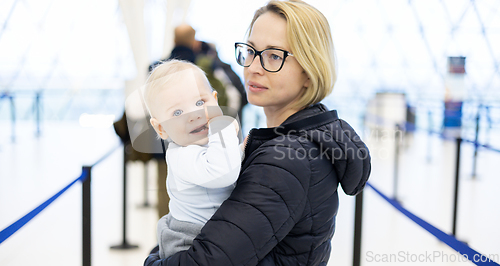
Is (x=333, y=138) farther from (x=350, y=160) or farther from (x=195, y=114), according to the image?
(x=195, y=114)

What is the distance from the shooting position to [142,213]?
3693mm

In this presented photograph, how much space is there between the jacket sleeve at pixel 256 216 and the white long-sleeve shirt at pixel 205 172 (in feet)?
0.19

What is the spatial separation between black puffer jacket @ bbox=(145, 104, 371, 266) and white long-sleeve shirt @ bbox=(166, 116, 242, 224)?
0.05 metres

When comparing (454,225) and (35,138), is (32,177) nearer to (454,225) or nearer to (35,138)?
(35,138)

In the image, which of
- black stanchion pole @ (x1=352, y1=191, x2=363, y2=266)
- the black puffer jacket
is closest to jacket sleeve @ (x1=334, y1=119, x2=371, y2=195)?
the black puffer jacket

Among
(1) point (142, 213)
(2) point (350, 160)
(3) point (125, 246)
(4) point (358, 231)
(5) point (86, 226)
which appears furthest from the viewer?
(1) point (142, 213)

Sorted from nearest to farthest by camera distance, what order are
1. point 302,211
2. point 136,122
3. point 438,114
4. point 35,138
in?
1. point 302,211
2. point 136,122
3. point 35,138
4. point 438,114

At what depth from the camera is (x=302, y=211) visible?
80 centimetres

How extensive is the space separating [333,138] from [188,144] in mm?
368

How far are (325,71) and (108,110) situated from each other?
17.0m

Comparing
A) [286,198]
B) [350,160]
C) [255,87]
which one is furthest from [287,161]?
[255,87]

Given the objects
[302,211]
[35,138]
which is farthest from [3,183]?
[302,211]

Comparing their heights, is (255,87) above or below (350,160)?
above

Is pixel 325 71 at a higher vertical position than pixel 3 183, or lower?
higher
